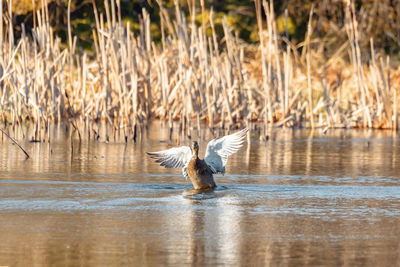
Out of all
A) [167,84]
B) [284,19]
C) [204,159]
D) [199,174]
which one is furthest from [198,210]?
[284,19]

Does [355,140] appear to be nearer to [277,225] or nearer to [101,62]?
[101,62]

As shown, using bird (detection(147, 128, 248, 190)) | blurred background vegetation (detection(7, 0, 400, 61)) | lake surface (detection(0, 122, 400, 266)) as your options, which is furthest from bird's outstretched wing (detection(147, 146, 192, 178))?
blurred background vegetation (detection(7, 0, 400, 61))

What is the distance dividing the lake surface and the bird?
0.54ft

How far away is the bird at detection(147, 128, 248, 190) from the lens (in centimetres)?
841

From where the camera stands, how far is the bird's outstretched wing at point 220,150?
8727 mm

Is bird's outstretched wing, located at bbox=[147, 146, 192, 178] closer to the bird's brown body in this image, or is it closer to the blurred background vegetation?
the bird's brown body

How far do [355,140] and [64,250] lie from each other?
915 centimetres

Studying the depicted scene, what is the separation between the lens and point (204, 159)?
877 centimetres

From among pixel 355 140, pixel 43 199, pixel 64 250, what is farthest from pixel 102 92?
pixel 64 250

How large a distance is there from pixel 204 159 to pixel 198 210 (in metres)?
1.66

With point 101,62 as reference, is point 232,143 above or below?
below

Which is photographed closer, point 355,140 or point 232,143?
point 232,143

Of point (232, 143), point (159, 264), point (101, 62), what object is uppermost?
point (101, 62)

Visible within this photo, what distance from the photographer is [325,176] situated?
9547mm
